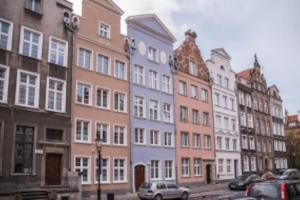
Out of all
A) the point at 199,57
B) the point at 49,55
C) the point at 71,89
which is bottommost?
the point at 71,89

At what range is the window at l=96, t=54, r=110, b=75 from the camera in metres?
30.6

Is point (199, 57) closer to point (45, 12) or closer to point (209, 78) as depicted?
point (209, 78)

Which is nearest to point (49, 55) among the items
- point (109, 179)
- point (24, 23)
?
point (24, 23)

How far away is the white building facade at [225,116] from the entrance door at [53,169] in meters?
23.2

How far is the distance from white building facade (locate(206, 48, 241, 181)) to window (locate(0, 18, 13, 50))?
2742cm

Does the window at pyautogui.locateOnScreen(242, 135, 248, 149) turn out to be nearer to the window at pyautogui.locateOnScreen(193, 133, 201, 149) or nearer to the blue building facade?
the window at pyautogui.locateOnScreen(193, 133, 201, 149)

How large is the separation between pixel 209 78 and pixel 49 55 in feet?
77.9

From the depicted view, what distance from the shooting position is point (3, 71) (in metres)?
23.5

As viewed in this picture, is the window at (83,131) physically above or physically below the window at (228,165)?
above

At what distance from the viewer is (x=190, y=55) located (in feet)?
140

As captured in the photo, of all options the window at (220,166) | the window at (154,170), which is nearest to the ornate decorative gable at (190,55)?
the window at (220,166)

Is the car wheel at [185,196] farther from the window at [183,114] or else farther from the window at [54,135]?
the window at [183,114]

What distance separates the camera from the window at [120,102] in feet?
103

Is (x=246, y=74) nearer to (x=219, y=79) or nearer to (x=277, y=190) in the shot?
(x=219, y=79)
